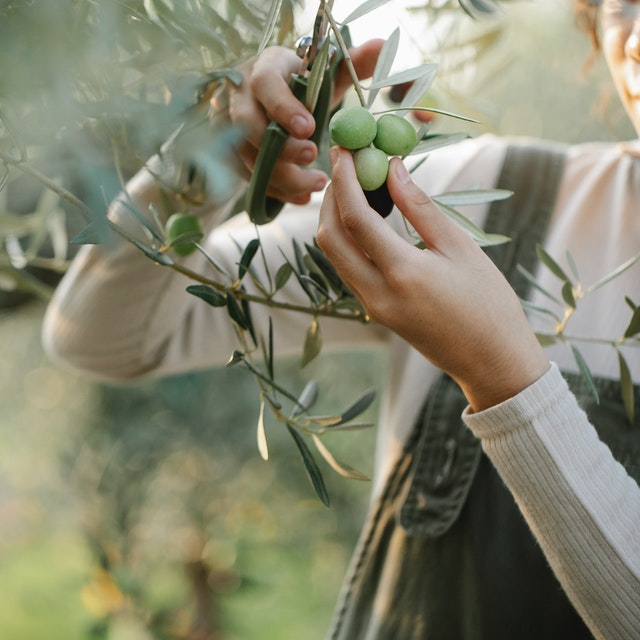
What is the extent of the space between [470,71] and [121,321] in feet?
1.87

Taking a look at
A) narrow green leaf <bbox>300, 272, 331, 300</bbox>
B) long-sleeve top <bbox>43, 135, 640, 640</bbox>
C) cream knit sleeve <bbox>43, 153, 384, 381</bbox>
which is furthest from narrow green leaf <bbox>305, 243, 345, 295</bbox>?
cream knit sleeve <bbox>43, 153, 384, 381</bbox>

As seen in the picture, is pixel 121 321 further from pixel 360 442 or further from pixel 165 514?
pixel 360 442

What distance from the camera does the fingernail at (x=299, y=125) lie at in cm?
53

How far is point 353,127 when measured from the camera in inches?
16.7

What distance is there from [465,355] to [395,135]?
0.57ft

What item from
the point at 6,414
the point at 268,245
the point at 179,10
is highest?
the point at 179,10

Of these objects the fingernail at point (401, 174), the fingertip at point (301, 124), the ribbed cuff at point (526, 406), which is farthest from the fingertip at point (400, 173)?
the ribbed cuff at point (526, 406)

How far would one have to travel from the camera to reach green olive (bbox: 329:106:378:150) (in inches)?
16.7

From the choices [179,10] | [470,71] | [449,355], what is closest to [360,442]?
[470,71]

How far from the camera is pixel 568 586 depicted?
0.64 meters

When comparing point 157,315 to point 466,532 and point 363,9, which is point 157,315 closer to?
point 466,532

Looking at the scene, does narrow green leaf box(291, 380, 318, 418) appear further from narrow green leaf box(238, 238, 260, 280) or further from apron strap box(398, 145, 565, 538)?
apron strap box(398, 145, 565, 538)

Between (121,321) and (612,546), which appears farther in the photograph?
(121,321)

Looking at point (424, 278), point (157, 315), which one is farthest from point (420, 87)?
point (157, 315)
